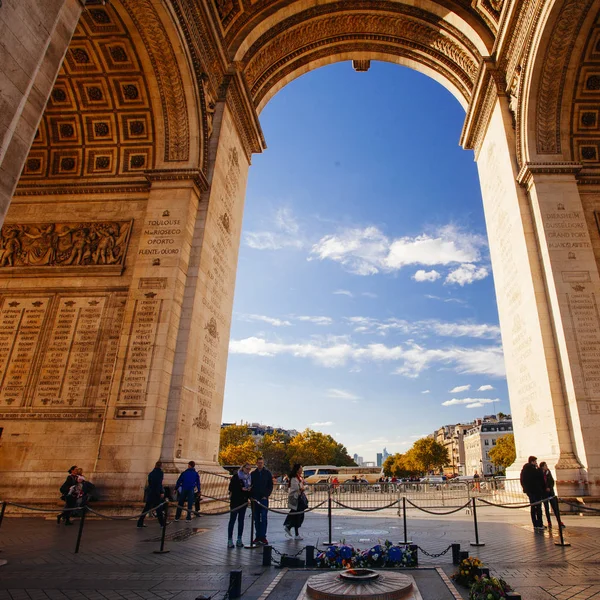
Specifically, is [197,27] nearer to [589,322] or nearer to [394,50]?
[394,50]

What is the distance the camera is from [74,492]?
416 inches

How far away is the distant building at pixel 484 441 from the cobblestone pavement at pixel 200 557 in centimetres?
10646

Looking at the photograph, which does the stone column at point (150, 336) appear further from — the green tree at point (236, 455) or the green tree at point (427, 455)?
the green tree at point (427, 455)

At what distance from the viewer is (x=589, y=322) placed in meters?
13.0

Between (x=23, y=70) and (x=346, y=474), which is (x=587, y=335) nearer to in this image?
(x=23, y=70)

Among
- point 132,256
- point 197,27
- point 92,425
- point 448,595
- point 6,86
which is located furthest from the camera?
point 197,27

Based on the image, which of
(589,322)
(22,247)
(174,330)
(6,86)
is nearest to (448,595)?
(6,86)

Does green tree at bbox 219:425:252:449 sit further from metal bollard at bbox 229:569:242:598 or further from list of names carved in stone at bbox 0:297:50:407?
metal bollard at bbox 229:569:242:598

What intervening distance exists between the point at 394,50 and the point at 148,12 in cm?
1334

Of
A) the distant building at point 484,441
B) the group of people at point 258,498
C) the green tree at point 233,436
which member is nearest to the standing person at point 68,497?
the group of people at point 258,498

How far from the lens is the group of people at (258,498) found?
8.33 m

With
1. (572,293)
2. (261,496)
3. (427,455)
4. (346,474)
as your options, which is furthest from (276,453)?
(261,496)

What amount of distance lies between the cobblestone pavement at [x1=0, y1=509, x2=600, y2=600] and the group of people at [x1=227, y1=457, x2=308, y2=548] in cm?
35

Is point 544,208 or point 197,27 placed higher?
point 197,27
